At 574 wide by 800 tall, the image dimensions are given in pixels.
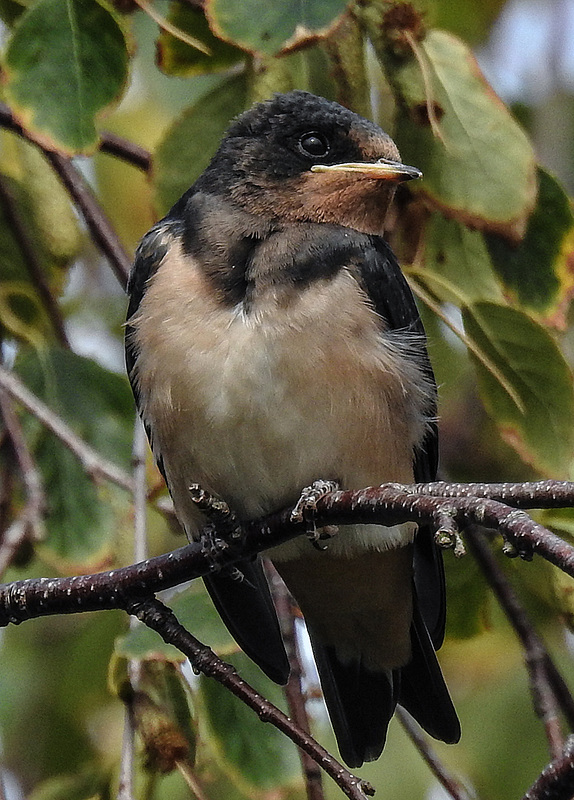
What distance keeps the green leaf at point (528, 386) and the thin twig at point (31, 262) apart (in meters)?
1.25

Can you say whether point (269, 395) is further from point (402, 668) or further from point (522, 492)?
point (522, 492)

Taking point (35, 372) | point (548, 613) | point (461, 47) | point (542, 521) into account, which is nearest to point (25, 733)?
point (35, 372)

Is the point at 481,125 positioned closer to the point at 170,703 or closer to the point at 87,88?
the point at 87,88

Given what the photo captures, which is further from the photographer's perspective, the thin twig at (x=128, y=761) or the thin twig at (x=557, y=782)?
the thin twig at (x=128, y=761)

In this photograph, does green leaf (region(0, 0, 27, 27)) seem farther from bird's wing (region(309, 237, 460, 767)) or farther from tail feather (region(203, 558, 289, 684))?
tail feather (region(203, 558, 289, 684))

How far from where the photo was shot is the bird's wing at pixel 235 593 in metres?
2.86

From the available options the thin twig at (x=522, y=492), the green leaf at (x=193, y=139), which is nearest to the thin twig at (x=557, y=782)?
the thin twig at (x=522, y=492)

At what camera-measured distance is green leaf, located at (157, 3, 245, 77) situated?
3.11 meters

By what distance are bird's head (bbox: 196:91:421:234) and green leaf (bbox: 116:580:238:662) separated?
87 centimetres

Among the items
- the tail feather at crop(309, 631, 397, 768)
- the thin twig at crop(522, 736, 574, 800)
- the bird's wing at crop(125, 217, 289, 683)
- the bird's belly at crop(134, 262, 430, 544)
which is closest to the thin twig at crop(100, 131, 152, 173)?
the bird's wing at crop(125, 217, 289, 683)

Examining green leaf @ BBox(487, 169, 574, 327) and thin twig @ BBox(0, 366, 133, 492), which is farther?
green leaf @ BBox(487, 169, 574, 327)

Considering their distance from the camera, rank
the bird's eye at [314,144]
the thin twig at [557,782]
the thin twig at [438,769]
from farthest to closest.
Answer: the bird's eye at [314,144] → the thin twig at [438,769] → the thin twig at [557,782]

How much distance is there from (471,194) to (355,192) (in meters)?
0.28

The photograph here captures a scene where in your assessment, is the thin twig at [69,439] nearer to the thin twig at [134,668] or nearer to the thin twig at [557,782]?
the thin twig at [134,668]
